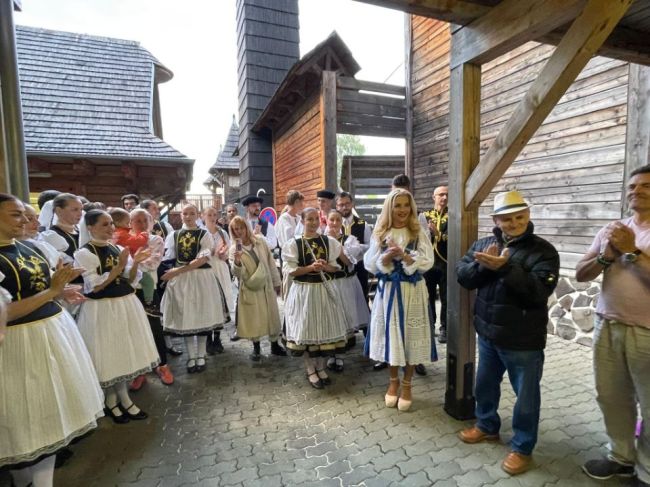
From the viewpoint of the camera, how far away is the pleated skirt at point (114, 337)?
272 centimetres

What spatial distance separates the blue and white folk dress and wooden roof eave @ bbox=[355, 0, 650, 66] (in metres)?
1.64

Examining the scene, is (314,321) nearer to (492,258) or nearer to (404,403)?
(404,403)

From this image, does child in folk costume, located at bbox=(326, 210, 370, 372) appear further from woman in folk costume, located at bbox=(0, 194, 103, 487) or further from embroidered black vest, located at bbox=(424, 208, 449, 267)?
woman in folk costume, located at bbox=(0, 194, 103, 487)

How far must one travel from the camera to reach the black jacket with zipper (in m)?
2.07

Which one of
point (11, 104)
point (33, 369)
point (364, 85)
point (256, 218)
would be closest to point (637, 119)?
point (364, 85)

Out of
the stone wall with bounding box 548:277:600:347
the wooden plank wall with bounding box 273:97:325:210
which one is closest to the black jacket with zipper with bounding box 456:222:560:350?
the stone wall with bounding box 548:277:600:347

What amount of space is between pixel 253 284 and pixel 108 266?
4.99ft

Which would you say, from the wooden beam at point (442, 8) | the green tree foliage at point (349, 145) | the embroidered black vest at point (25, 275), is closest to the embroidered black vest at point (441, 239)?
the wooden beam at point (442, 8)

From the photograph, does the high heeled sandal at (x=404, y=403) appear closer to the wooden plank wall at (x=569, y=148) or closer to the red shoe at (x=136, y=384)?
the red shoe at (x=136, y=384)

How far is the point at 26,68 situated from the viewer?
8898 millimetres

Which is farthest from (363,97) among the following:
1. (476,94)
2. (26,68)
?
(26,68)

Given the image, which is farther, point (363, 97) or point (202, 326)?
point (363, 97)

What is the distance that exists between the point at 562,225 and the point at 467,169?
2.90m

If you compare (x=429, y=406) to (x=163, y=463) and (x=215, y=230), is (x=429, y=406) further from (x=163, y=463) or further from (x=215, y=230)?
(x=215, y=230)
